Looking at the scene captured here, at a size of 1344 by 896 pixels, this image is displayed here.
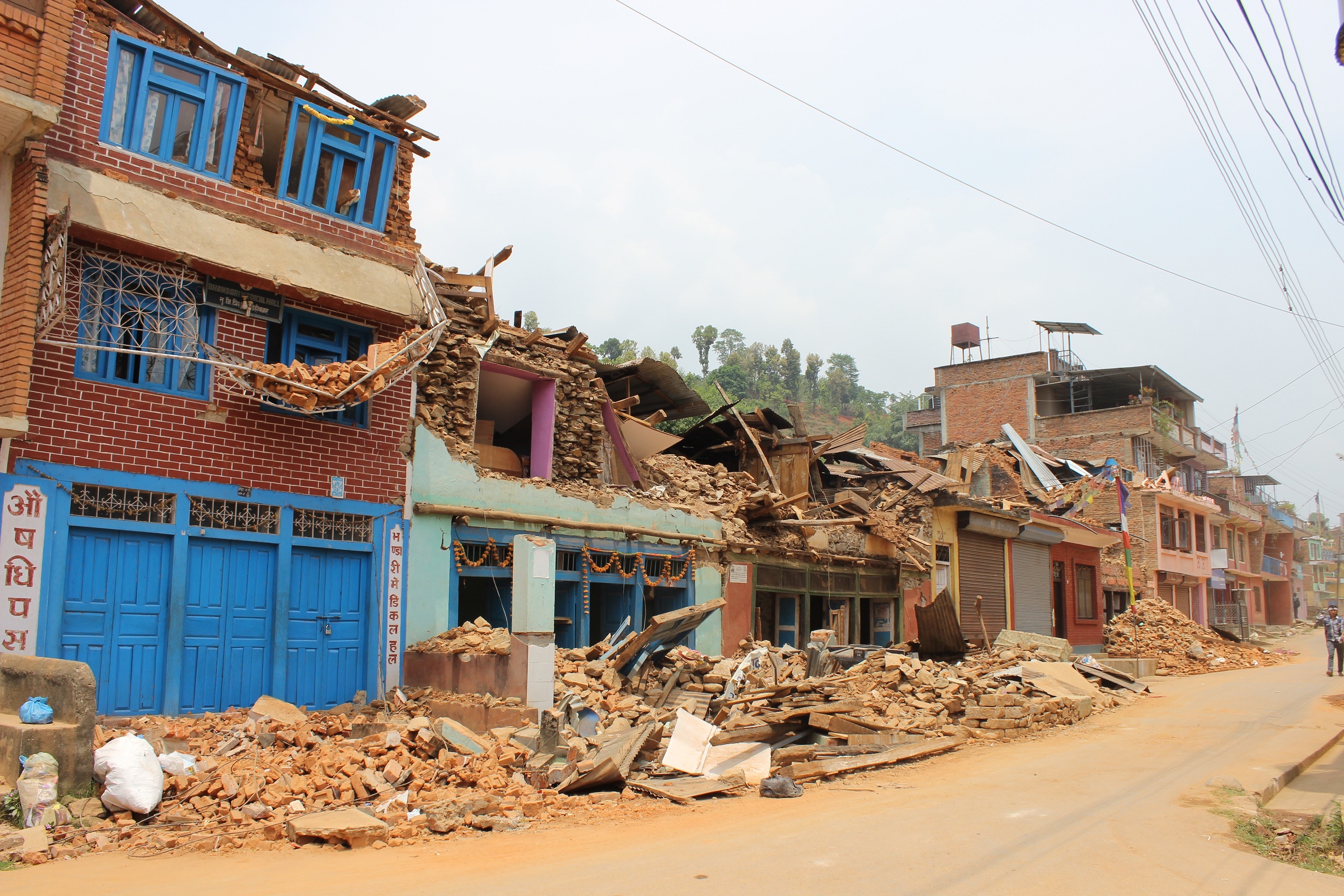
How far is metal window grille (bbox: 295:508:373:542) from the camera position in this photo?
1217cm

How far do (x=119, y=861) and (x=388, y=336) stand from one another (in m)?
8.05

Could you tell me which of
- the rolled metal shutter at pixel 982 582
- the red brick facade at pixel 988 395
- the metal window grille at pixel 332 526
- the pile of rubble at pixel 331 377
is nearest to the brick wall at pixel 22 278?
the pile of rubble at pixel 331 377

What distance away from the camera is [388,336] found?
44.0ft

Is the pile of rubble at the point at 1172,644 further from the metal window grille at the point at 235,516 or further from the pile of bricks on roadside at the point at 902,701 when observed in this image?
the metal window grille at the point at 235,516

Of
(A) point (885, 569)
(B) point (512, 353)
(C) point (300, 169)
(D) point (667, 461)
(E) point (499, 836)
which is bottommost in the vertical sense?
(E) point (499, 836)

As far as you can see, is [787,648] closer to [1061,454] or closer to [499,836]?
[499,836]

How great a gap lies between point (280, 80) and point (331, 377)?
14.2 feet

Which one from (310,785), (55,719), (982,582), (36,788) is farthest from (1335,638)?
(36,788)

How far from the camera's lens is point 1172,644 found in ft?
104

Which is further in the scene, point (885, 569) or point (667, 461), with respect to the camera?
point (885, 569)

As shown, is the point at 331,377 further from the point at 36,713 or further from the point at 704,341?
the point at 704,341

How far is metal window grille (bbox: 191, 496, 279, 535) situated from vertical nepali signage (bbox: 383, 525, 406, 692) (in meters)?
1.68

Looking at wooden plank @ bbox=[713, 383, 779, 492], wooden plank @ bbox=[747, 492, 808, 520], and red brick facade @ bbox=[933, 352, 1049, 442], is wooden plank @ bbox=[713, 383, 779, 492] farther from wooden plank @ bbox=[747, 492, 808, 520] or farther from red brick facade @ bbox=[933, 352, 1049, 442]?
red brick facade @ bbox=[933, 352, 1049, 442]

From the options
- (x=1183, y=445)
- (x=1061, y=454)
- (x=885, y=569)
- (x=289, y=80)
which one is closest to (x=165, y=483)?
(x=289, y=80)
